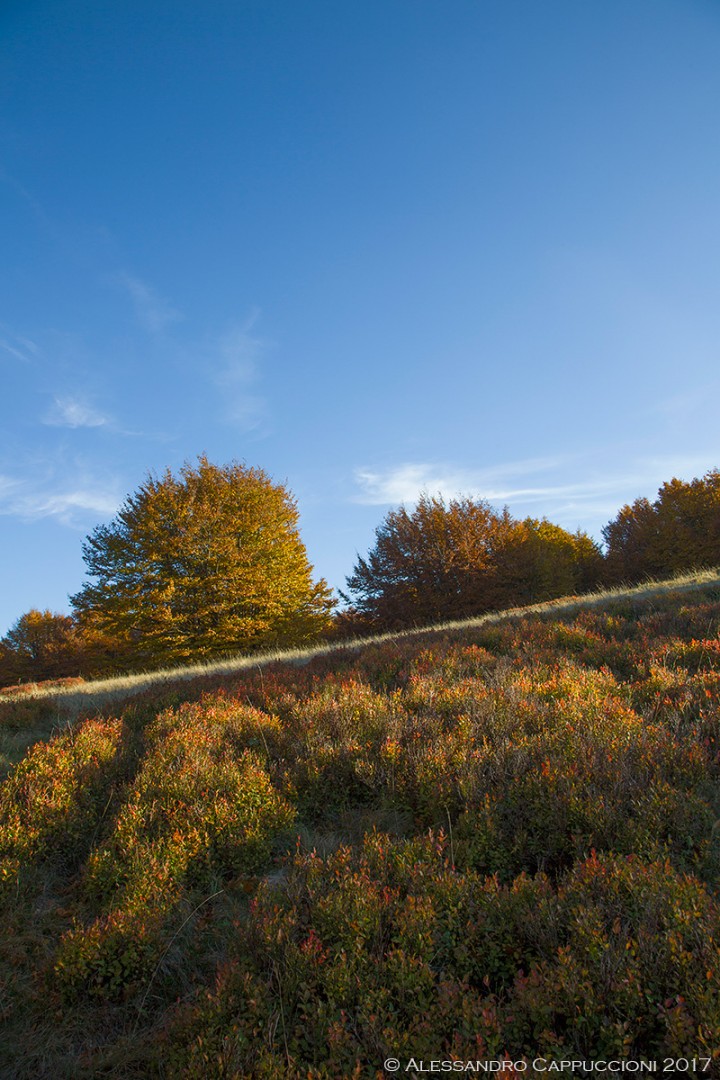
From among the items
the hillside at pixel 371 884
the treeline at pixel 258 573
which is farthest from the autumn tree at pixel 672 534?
the hillside at pixel 371 884

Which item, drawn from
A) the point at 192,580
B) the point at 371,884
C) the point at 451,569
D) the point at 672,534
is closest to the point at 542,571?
the point at 451,569

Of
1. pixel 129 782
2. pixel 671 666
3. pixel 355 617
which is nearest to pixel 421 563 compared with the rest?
pixel 355 617

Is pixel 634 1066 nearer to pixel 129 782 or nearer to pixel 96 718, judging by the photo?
pixel 129 782

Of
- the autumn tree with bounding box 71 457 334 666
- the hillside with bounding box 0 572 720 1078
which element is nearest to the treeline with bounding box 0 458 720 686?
the autumn tree with bounding box 71 457 334 666

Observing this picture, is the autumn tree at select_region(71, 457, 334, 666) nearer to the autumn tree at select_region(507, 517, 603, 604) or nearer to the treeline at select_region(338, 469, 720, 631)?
the treeline at select_region(338, 469, 720, 631)

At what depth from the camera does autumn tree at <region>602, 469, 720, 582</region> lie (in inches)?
1673

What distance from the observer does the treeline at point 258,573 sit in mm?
24484

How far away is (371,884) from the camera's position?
10.1 ft

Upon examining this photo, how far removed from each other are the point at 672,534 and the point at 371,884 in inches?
1942

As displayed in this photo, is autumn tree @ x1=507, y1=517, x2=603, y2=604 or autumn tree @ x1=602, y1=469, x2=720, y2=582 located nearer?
autumn tree @ x1=507, y1=517, x2=603, y2=604

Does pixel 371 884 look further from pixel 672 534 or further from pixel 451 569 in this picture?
pixel 672 534

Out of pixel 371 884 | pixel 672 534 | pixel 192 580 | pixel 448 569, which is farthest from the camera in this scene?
pixel 672 534

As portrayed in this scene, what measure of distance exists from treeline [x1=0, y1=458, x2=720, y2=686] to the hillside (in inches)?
742

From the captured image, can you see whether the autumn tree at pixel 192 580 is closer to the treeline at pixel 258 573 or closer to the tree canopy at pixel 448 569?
the treeline at pixel 258 573
